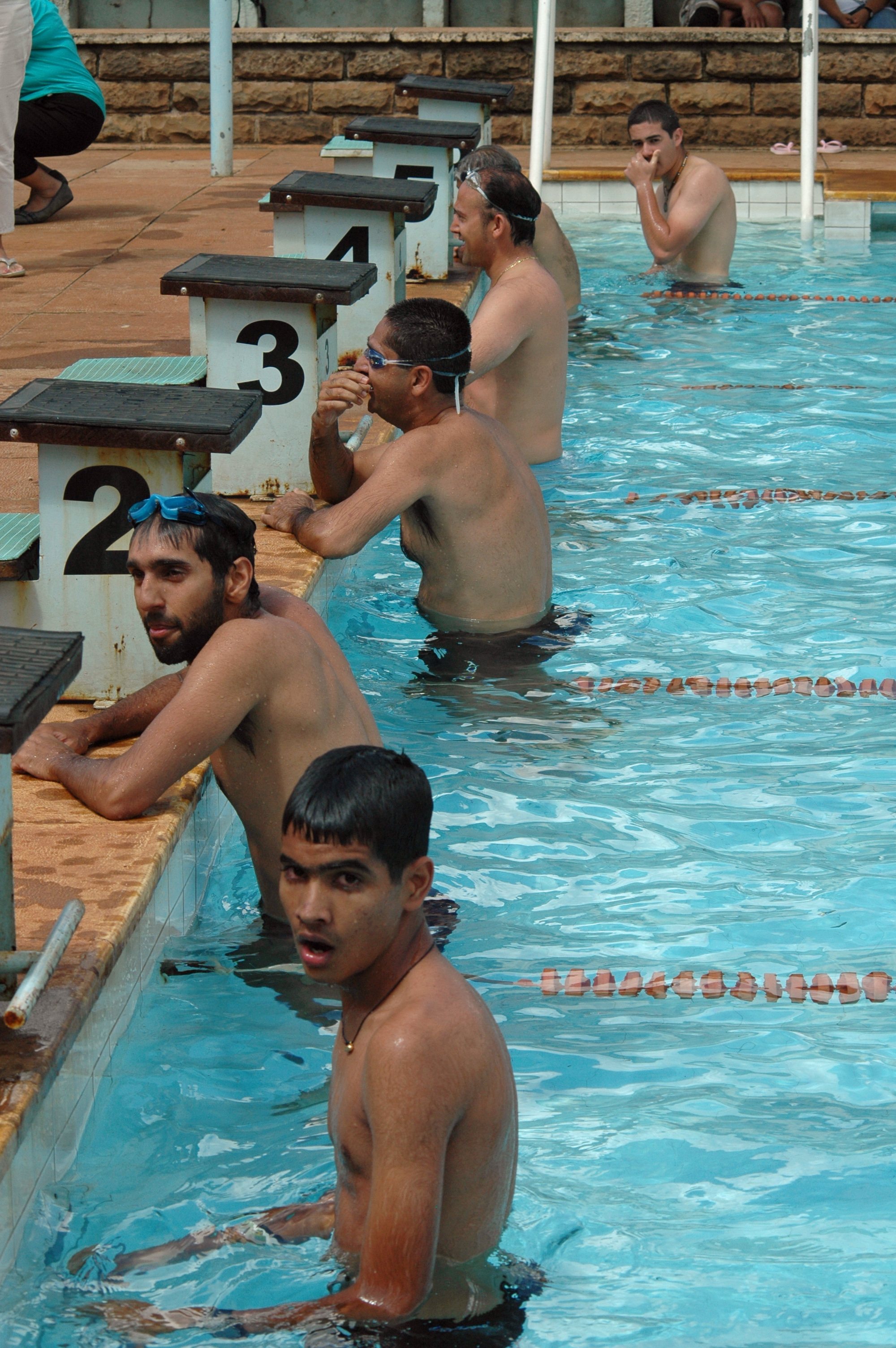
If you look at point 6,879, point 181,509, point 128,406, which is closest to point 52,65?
point 128,406

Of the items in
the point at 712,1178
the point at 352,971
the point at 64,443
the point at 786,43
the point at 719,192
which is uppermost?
the point at 786,43

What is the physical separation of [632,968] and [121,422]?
6.09 feet

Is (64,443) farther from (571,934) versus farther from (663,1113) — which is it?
(663,1113)

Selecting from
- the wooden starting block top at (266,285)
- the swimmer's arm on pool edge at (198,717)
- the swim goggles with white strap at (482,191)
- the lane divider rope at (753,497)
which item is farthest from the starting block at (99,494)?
the lane divider rope at (753,497)

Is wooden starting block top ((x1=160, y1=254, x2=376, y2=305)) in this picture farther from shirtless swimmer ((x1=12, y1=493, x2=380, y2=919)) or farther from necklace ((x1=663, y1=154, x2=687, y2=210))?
necklace ((x1=663, y1=154, x2=687, y2=210))

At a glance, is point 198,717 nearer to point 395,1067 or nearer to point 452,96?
point 395,1067

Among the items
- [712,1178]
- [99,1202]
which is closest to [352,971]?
[99,1202]

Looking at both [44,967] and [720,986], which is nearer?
[44,967]

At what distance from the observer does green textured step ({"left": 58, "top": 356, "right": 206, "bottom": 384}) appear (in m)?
5.14

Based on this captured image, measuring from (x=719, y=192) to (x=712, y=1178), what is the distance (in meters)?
8.28

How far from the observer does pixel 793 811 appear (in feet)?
15.5

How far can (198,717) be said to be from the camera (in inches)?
133

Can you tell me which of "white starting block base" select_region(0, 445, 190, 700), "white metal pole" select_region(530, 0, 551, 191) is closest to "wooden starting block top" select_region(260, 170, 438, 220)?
"white starting block base" select_region(0, 445, 190, 700)

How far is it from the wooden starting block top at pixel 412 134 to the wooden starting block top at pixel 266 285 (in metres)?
4.30
